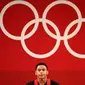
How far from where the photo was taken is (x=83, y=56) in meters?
2.80

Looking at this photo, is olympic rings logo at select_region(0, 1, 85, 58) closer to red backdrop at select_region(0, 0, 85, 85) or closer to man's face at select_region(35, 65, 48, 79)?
red backdrop at select_region(0, 0, 85, 85)

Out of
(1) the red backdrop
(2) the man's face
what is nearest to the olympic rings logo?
(1) the red backdrop

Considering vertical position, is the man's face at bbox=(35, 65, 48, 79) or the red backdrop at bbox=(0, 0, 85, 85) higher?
the red backdrop at bbox=(0, 0, 85, 85)

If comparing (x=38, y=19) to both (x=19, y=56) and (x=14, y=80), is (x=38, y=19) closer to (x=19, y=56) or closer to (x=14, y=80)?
(x=19, y=56)

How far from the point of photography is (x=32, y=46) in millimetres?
2783

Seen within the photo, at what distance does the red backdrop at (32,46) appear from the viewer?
2775mm

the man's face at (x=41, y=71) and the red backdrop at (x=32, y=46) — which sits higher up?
the red backdrop at (x=32, y=46)

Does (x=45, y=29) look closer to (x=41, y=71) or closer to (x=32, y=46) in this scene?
(x=32, y=46)

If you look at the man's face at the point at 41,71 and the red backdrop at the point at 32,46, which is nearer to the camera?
the man's face at the point at 41,71

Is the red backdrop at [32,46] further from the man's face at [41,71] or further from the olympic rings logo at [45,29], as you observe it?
the man's face at [41,71]

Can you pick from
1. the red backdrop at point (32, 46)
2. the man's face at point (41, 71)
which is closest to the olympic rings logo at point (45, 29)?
the red backdrop at point (32, 46)

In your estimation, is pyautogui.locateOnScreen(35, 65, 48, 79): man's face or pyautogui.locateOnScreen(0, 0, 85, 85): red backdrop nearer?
pyautogui.locateOnScreen(35, 65, 48, 79): man's face

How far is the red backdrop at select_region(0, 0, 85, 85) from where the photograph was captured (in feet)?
9.11

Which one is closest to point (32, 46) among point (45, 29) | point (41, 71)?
point (45, 29)
